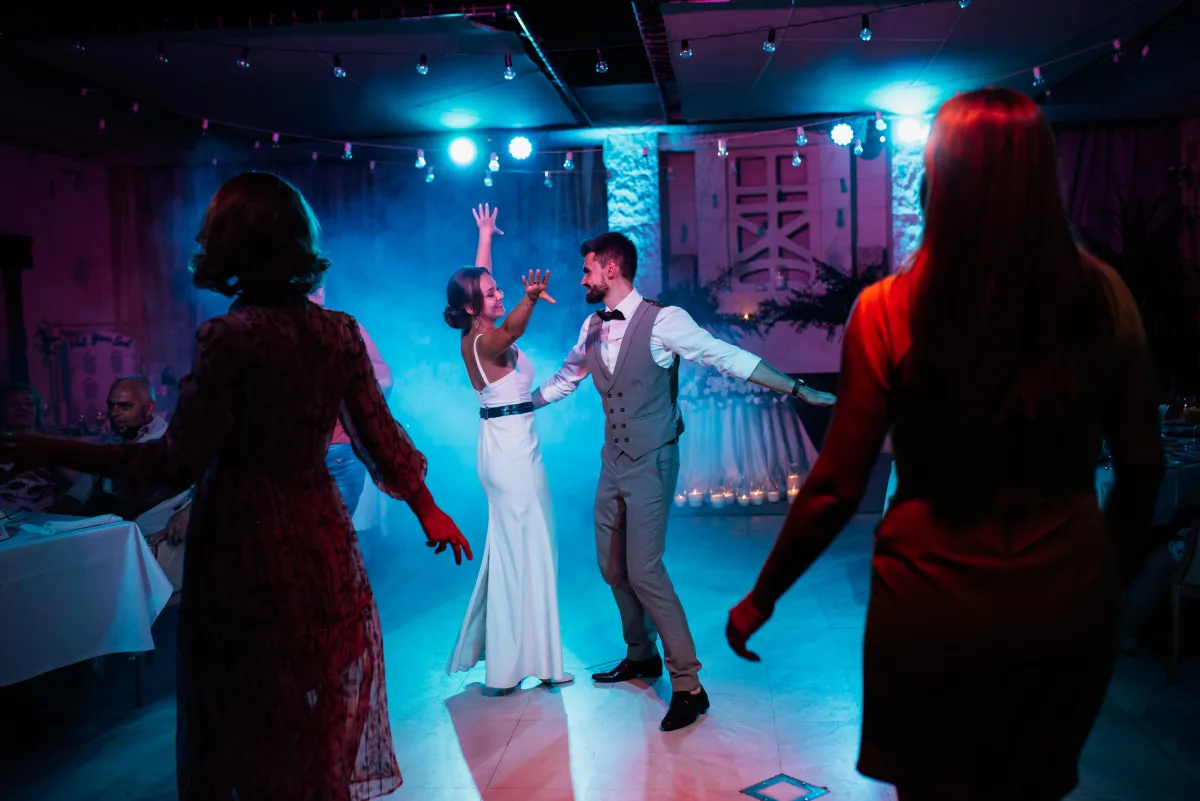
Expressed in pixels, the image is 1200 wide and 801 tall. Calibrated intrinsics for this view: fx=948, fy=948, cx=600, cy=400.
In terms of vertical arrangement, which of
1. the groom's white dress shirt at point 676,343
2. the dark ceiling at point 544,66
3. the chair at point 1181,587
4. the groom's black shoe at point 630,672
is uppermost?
the dark ceiling at point 544,66

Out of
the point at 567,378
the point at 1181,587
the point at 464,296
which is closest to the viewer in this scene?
the point at 1181,587

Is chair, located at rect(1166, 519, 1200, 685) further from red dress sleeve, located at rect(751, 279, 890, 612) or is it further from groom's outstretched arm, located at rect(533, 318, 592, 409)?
red dress sleeve, located at rect(751, 279, 890, 612)

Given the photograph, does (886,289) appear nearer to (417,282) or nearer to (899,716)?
(899,716)

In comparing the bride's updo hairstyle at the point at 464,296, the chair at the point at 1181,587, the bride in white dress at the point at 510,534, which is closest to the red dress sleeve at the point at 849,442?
the bride in white dress at the point at 510,534

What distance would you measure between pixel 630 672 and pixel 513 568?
595mm

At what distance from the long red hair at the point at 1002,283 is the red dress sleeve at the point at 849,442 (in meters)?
0.07

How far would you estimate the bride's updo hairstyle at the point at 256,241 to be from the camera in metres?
1.58

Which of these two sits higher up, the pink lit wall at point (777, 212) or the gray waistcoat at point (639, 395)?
the pink lit wall at point (777, 212)

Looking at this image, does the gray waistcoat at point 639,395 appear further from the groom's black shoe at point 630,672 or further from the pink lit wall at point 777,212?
the pink lit wall at point 777,212

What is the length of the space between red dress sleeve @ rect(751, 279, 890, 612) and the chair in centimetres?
268

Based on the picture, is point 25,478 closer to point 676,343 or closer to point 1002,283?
point 676,343

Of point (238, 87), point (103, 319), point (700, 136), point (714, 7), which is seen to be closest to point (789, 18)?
point (714, 7)

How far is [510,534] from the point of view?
3.46 m

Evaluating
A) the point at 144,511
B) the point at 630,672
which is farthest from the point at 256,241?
the point at 144,511
